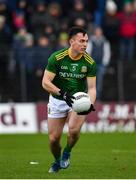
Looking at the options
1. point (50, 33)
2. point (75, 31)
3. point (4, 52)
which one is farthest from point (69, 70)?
point (50, 33)

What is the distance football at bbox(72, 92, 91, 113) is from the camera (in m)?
13.5

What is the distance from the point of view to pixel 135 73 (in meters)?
27.3

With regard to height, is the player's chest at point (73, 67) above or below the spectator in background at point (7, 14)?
above

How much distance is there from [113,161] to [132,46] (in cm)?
1175

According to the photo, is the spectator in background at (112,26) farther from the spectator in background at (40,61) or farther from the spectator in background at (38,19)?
the spectator in background at (40,61)

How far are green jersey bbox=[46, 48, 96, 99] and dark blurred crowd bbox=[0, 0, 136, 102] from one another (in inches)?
471

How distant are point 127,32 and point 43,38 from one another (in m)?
2.96

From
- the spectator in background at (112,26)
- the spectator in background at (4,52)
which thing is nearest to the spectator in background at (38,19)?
the spectator in background at (4,52)

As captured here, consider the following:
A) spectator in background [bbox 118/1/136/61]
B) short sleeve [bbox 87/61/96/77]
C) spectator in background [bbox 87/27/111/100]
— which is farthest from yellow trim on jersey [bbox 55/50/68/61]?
spectator in background [bbox 118/1/136/61]

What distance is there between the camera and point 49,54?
2666 cm

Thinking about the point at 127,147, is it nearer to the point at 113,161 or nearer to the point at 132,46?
the point at 113,161

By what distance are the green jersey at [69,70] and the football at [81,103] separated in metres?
0.57

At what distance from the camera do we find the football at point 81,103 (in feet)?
44.3

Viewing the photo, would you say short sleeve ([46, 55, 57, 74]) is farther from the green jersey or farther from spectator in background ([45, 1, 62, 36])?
spectator in background ([45, 1, 62, 36])
